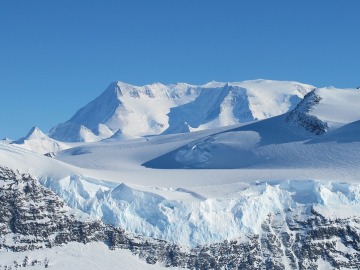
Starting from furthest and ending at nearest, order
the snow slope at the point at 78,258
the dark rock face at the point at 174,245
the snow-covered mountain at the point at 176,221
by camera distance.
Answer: the snow-covered mountain at the point at 176,221, the dark rock face at the point at 174,245, the snow slope at the point at 78,258

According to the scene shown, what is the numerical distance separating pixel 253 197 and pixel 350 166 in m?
39.5

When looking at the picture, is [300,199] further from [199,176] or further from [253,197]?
[199,176]

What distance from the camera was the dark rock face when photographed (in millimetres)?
146125

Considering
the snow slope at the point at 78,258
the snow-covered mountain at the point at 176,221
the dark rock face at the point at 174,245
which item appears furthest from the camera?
the snow-covered mountain at the point at 176,221

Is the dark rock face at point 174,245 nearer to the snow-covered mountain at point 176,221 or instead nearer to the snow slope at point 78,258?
the snow-covered mountain at point 176,221

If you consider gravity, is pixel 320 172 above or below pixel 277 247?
above

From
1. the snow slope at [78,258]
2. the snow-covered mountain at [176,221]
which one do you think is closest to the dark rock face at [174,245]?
the snow-covered mountain at [176,221]

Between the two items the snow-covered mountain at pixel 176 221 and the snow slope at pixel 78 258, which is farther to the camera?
the snow-covered mountain at pixel 176 221

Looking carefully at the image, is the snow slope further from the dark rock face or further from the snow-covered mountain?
the dark rock face

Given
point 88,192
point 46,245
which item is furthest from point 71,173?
point 46,245

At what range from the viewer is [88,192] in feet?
506

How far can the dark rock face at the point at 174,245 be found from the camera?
146 meters

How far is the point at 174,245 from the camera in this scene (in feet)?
488

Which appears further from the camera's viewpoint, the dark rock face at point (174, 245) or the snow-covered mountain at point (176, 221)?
the snow-covered mountain at point (176, 221)
